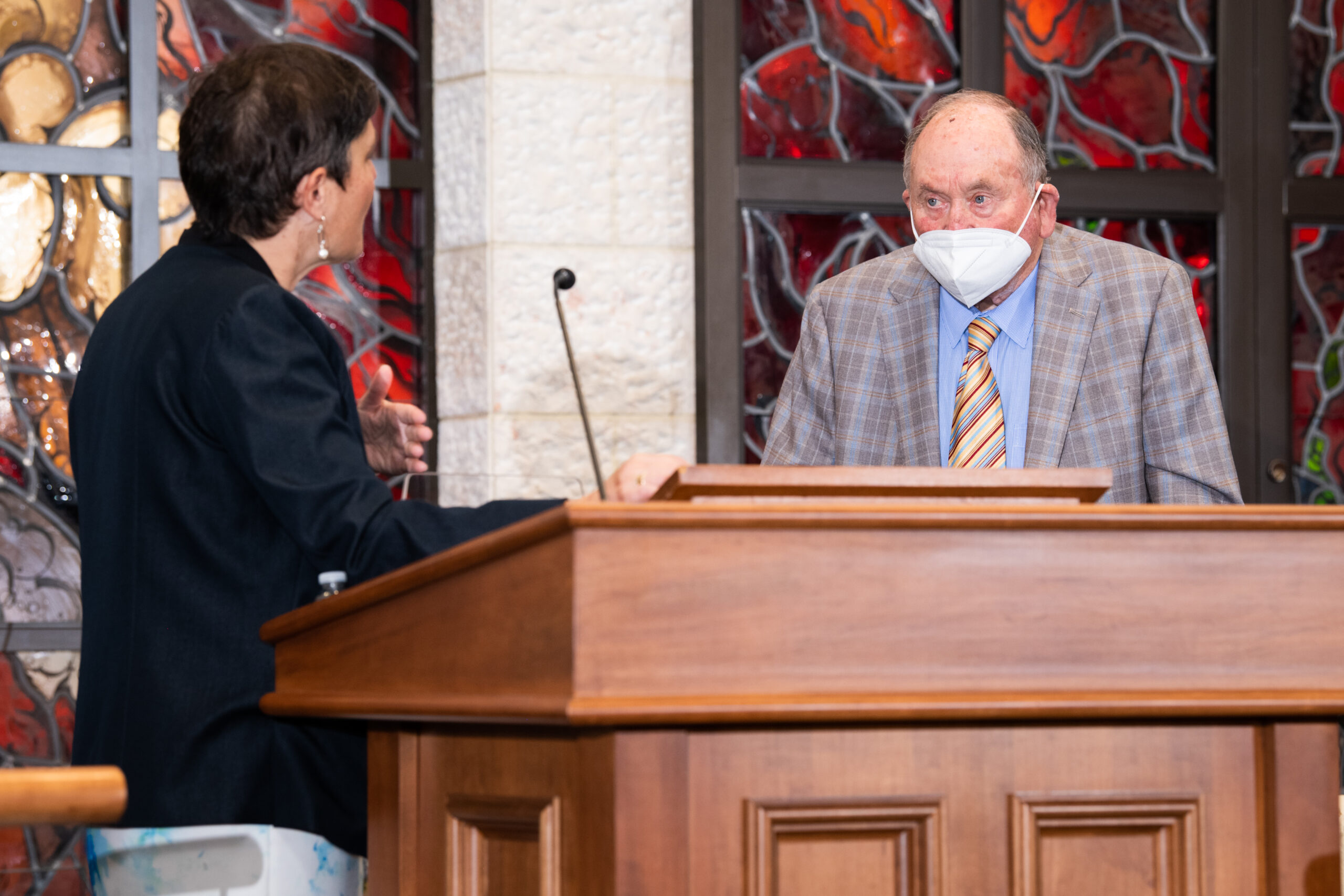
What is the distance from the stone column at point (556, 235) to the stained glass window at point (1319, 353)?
5.89 feet

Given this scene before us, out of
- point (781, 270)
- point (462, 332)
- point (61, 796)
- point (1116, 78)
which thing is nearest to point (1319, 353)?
point (1116, 78)

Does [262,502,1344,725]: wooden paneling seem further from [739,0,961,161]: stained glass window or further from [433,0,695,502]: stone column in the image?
[739,0,961,161]: stained glass window

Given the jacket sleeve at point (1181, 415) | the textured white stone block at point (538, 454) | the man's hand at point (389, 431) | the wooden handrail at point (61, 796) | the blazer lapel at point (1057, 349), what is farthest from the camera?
the textured white stone block at point (538, 454)

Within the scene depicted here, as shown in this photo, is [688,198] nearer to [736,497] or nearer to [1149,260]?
[1149,260]

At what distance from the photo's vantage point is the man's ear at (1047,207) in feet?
8.64

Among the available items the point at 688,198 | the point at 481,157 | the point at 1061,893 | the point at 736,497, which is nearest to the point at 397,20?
the point at 481,157

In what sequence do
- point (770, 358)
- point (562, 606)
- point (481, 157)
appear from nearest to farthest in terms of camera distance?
1. point (562, 606)
2. point (481, 157)
3. point (770, 358)

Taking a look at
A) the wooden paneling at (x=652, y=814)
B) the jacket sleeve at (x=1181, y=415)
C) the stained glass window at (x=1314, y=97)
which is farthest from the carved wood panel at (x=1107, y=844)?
the stained glass window at (x=1314, y=97)

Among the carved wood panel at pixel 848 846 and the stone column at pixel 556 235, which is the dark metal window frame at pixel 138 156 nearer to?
the stone column at pixel 556 235

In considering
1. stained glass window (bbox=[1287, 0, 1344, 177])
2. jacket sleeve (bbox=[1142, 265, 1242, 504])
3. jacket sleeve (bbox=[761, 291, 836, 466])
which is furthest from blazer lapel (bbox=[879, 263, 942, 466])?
stained glass window (bbox=[1287, 0, 1344, 177])

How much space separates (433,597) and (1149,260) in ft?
5.49

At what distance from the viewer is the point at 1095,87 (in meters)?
4.30

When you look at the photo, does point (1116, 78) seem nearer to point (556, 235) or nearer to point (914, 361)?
point (556, 235)

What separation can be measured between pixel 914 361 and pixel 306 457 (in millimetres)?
1337
